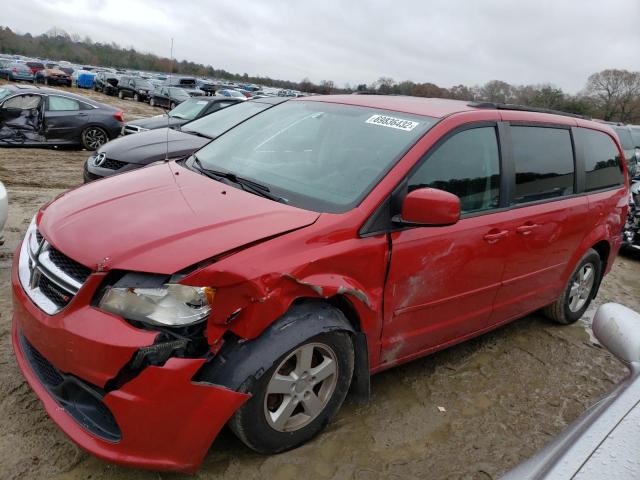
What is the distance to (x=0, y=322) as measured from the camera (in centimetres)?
349

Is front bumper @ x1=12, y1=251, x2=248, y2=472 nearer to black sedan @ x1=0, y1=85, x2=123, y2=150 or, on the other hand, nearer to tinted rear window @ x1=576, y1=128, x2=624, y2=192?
tinted rear window @ x1=576, y1=128, x2=624, y2=192

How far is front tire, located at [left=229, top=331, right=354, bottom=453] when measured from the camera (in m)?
2.32

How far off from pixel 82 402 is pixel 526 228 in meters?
2.70

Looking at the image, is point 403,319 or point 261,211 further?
point 403,319

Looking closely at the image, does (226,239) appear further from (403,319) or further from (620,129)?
(620,129)

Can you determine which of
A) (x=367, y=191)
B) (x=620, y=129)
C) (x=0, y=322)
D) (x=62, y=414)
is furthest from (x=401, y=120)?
(x=620, y=129)

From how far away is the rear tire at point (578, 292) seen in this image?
4.36 metres

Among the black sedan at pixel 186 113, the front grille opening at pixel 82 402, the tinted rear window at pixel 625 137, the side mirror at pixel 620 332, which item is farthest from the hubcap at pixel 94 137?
the tinted rear window at pixel 625 137

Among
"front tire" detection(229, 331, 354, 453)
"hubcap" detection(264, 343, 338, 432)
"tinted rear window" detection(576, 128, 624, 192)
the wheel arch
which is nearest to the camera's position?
the wheel arch

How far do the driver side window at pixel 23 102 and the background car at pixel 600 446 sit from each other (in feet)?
39.3

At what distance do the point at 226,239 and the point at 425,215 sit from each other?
96 centimetres

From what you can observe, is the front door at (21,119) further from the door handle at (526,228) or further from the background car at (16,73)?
the background car at (16,73)

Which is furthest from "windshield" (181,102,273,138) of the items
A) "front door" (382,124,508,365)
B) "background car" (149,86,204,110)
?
"background car" (149,86,204,110)

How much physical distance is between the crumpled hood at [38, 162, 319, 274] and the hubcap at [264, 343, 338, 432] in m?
0.60
